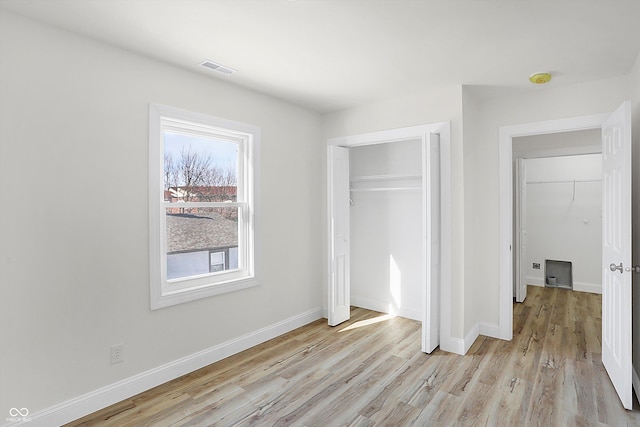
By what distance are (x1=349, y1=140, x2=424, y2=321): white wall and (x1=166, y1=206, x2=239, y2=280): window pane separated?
188 cm

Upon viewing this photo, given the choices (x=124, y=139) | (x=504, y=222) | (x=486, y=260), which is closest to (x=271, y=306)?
(x=124, y=139)

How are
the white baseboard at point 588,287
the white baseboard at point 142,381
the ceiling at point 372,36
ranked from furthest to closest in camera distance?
the white baseboard at point 588,287 < the white baseboard at point 142,381 < the ceiling at point 372,36

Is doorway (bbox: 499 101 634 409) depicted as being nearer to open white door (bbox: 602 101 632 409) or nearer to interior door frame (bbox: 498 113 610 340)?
open white door (bbox: 602 101 632 409)

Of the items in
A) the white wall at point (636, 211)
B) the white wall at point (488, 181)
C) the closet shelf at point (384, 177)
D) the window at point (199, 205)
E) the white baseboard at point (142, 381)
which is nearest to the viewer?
the white baseboard at point (142, 381)

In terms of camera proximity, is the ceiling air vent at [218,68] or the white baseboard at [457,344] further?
the white baseboard at [457,344]

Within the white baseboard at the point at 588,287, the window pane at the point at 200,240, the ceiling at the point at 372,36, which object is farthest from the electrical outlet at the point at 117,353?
the white baseboard at the point at 588,287

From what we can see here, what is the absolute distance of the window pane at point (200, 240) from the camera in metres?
2.93

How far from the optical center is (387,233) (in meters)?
4.45

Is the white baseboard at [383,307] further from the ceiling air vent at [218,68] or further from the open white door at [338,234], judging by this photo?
the ceiling air vent at [218,68]

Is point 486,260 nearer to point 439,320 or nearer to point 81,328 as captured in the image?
point 439,320

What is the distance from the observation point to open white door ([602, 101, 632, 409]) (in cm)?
232

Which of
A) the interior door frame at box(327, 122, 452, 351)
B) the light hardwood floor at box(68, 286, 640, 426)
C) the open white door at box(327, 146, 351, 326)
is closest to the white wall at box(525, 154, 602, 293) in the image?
the light hardwood floor at box(68, 286, 640, 426)

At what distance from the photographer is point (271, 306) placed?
365 centimetres

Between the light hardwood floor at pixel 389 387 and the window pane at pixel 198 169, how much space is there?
59.7 inches
